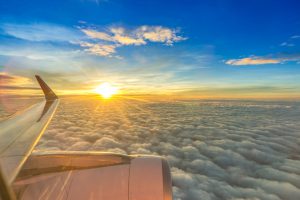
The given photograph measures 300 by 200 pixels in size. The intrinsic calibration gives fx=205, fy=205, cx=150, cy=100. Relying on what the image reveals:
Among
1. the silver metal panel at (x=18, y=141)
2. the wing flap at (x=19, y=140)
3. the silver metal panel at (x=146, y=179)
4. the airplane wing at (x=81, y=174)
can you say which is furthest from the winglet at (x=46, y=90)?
the silver metal panel at (x=146, y=179)

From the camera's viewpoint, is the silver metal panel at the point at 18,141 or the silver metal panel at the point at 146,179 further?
the silver metal panel at the point at 146,179

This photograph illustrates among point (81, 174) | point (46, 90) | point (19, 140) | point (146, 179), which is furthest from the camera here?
point (46, 90)

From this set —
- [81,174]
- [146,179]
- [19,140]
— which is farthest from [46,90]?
[146,179]

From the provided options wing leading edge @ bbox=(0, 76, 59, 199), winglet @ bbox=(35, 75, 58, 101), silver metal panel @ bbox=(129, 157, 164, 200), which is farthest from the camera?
winglet @ bbox=(35, 75, 58, 101)

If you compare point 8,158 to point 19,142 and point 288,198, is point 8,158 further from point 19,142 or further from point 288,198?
point 288,198

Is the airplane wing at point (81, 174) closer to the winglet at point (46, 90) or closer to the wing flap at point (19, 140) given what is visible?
the wing flap at point (19, 140)

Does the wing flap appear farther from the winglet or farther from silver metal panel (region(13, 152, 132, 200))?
the winglet

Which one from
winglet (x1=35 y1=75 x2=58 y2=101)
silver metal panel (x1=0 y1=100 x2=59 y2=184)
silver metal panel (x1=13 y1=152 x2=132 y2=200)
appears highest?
winglet (x1=35 y1=75 x2=58 y2=101)

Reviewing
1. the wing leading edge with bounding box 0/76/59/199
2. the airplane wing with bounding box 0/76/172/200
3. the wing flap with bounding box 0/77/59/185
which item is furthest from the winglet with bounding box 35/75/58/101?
the airplane wing with bounding box 0/76/172/200

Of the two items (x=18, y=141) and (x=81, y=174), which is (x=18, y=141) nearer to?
(x=18, y=141)

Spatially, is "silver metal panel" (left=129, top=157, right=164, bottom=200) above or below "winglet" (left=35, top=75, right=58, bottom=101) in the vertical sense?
below
